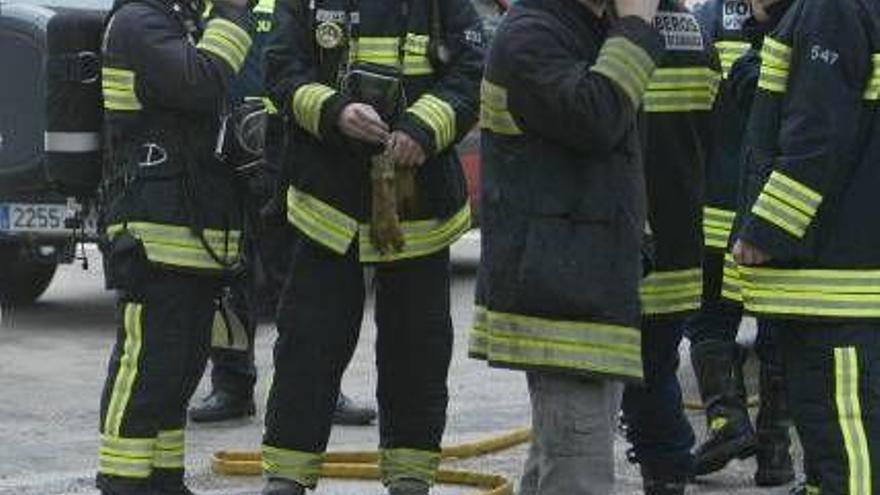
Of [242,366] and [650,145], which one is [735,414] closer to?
[650,145]

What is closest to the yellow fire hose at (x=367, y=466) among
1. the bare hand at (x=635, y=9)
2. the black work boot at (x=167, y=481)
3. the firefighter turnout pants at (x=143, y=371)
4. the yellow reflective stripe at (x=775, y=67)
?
the black work boot at (x=167, y=481)

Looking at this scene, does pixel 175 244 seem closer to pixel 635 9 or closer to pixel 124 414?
pixel 124 414

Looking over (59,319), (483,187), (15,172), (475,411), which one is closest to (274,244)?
(475,411)

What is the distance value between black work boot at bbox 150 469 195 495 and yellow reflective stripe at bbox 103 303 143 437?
9.5 inches

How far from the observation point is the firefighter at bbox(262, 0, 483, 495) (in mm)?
6023

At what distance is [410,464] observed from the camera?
621 cm

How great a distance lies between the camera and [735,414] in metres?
A: 6.94

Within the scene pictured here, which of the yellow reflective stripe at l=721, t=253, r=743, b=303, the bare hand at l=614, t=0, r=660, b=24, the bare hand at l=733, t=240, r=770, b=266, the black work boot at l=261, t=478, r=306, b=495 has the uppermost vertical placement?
the bare hand at l=614, t=0, r=660, b=24

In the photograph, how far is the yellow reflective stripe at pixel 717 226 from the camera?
696cm

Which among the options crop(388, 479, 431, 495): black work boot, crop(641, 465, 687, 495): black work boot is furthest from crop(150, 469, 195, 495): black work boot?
crop(641, 465, 687, 495): black work boot

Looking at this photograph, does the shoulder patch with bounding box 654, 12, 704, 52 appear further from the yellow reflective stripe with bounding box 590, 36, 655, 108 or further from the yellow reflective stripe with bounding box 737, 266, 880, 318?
the yellow reflective stripe with bounding box 737, 266, 880, 318

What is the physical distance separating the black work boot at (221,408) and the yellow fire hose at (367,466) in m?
0.92

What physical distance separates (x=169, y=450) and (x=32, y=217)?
4.41m

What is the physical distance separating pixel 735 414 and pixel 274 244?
180 centimetres
